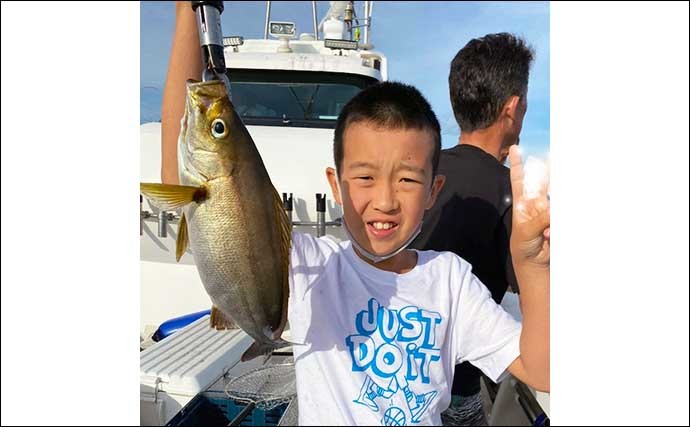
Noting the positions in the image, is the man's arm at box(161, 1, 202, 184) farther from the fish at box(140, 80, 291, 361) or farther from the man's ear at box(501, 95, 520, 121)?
the man's ear at box(501, 95, 520, 121)

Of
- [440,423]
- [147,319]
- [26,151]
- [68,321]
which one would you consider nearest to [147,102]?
[26,151]

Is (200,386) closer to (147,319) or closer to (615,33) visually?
(147,319)

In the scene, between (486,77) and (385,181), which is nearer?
(385,181)

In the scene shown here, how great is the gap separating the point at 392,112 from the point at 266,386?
563 millimetres

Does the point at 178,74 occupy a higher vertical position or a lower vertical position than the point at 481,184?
higher

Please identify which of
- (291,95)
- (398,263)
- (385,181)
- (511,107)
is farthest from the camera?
(291,95)

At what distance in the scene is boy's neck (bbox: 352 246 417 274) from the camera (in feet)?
2.79

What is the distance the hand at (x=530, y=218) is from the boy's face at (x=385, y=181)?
146 mm

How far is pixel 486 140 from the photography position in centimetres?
104

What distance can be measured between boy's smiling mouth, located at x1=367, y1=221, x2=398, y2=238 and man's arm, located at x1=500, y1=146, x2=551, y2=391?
176 mm

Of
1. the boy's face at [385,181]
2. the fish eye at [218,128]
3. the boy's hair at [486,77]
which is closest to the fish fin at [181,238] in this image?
the fish eye at [218,128]

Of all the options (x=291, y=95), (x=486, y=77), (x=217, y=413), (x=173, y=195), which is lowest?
(x=217, y=413)

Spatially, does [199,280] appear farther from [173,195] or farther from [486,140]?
[486,140]

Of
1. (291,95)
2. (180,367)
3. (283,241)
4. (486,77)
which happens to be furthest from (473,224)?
(291,95)
